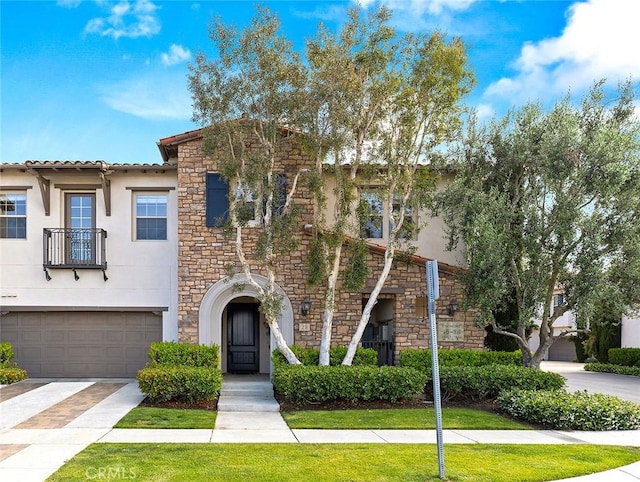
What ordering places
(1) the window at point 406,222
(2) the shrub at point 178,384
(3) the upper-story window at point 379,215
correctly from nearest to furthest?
(2) the shrub at point 178,384 < (3) the upper-story window at point 379,215 < (1) the window at point 406,222

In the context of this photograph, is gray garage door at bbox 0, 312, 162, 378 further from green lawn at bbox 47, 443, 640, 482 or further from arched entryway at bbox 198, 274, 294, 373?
green lawn at bbox 47, 443, 640, 482

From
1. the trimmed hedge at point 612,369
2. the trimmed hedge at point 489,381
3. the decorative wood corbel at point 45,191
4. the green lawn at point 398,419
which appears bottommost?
the trimmed hedge at point 612,369

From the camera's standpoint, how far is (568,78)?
1423cm

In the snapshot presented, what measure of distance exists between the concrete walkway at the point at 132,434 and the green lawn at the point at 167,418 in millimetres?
219

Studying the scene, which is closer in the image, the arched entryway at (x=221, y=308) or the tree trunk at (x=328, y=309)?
the tree trunk at (x=328, y=309)

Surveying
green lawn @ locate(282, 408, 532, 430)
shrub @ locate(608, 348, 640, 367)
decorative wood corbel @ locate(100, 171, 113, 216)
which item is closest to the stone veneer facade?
Answer: decorative wood corbel @ locate(100, 171, 113, 216)

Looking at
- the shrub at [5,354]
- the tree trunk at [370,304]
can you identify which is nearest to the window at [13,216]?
the shrub at [5,354]

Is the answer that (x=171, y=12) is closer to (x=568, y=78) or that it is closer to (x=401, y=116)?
(x=401, y=116)

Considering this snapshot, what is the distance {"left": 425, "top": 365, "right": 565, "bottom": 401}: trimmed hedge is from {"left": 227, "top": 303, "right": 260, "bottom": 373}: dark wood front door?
21.0 feet

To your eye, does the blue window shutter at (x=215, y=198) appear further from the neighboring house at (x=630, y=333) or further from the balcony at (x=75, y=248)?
the neighboring house at (x=630, y=333)

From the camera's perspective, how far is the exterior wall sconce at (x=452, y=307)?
15.6 meters

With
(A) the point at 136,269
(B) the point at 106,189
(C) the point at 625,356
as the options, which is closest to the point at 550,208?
(A) the point at 136,269

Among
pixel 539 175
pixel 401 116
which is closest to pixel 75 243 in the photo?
pixel 401 116

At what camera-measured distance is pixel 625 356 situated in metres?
23.9
